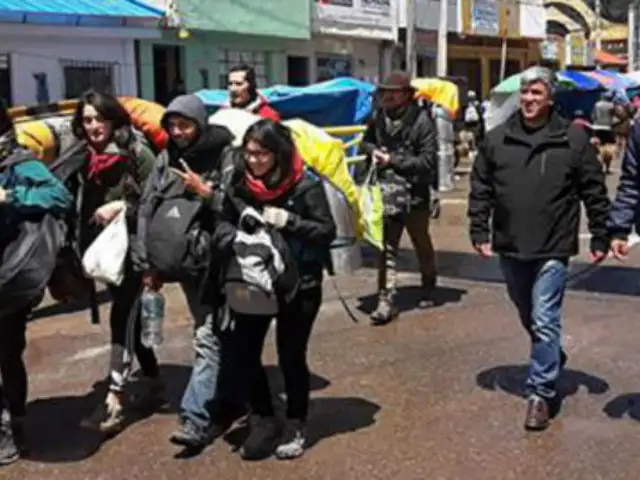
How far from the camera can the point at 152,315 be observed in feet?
16.1

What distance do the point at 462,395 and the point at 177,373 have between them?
68.0 inches

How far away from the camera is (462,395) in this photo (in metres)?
5.74

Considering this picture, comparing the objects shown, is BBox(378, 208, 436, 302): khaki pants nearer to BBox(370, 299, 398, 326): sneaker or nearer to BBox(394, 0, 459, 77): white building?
BBox(370, 299, 398, 326): sneaker

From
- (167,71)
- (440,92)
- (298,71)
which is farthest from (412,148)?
(298,71)

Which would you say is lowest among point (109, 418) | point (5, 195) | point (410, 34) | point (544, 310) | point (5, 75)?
point (109, 418)

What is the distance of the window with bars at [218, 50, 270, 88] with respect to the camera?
2080cm

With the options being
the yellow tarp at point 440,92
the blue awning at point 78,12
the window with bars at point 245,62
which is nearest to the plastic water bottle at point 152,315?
the yellow tarp at point 440,92

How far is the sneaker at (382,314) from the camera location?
7488mm

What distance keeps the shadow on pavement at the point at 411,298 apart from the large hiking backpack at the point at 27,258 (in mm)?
3565

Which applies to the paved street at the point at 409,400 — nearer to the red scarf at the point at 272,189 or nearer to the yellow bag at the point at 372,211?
the yellow bag at the point at 372,211

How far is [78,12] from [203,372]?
11621 millimetres

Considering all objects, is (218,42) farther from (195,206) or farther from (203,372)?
(203,372)

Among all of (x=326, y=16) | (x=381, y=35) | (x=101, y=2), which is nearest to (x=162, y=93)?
(x=101, y=2)

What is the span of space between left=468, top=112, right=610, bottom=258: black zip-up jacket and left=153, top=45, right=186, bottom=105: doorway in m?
14.8
